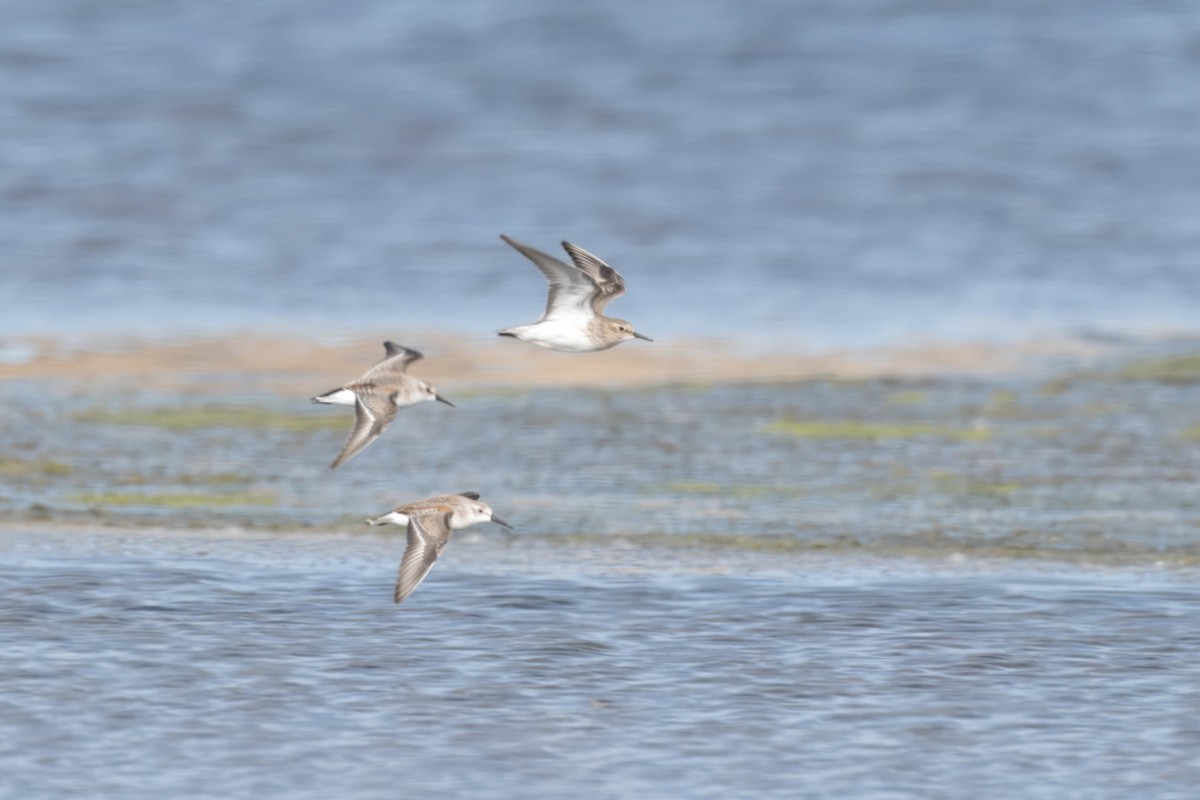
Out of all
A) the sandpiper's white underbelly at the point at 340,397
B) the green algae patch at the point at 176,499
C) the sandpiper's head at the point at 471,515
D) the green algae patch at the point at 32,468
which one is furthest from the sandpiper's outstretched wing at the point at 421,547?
the green algae patch at the point at 32,468

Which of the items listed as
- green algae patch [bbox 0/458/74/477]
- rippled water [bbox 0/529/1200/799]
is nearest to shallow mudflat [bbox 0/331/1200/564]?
green algae patch [bbox 0/458/74/477]

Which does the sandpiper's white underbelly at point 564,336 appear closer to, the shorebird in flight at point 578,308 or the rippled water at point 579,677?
the shorebird in flight at point 578,308

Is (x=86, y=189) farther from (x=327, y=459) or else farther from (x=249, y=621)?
(x=249, y=621)

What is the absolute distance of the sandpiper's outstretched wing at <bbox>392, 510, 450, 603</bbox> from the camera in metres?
7.86

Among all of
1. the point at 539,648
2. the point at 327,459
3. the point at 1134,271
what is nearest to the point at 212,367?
the point at 327,459

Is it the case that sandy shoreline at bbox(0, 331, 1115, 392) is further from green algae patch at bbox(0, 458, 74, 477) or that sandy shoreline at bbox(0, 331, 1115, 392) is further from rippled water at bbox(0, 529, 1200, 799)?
rippled water at bbox(0, 529, 1200, 799)

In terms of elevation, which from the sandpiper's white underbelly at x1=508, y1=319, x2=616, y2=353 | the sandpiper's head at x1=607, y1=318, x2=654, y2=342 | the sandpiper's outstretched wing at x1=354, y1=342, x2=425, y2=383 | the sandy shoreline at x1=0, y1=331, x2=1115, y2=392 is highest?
the sandy shoreline at x1=0, y1=331, x2=1115, y2=392

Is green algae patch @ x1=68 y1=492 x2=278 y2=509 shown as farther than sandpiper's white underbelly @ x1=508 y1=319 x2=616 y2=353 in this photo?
Yes

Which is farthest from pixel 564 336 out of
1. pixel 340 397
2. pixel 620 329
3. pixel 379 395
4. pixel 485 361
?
A: pixel 485 361

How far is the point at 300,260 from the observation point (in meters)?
20.2

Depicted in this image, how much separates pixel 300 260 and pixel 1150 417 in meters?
9.47

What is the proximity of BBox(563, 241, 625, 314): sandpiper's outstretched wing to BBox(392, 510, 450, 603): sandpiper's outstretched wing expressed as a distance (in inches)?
50.5

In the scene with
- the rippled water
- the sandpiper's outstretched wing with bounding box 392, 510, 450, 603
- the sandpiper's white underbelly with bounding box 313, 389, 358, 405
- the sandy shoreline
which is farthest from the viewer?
the sandy shoreline

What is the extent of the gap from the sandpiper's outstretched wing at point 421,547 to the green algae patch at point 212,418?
5.72 metres
